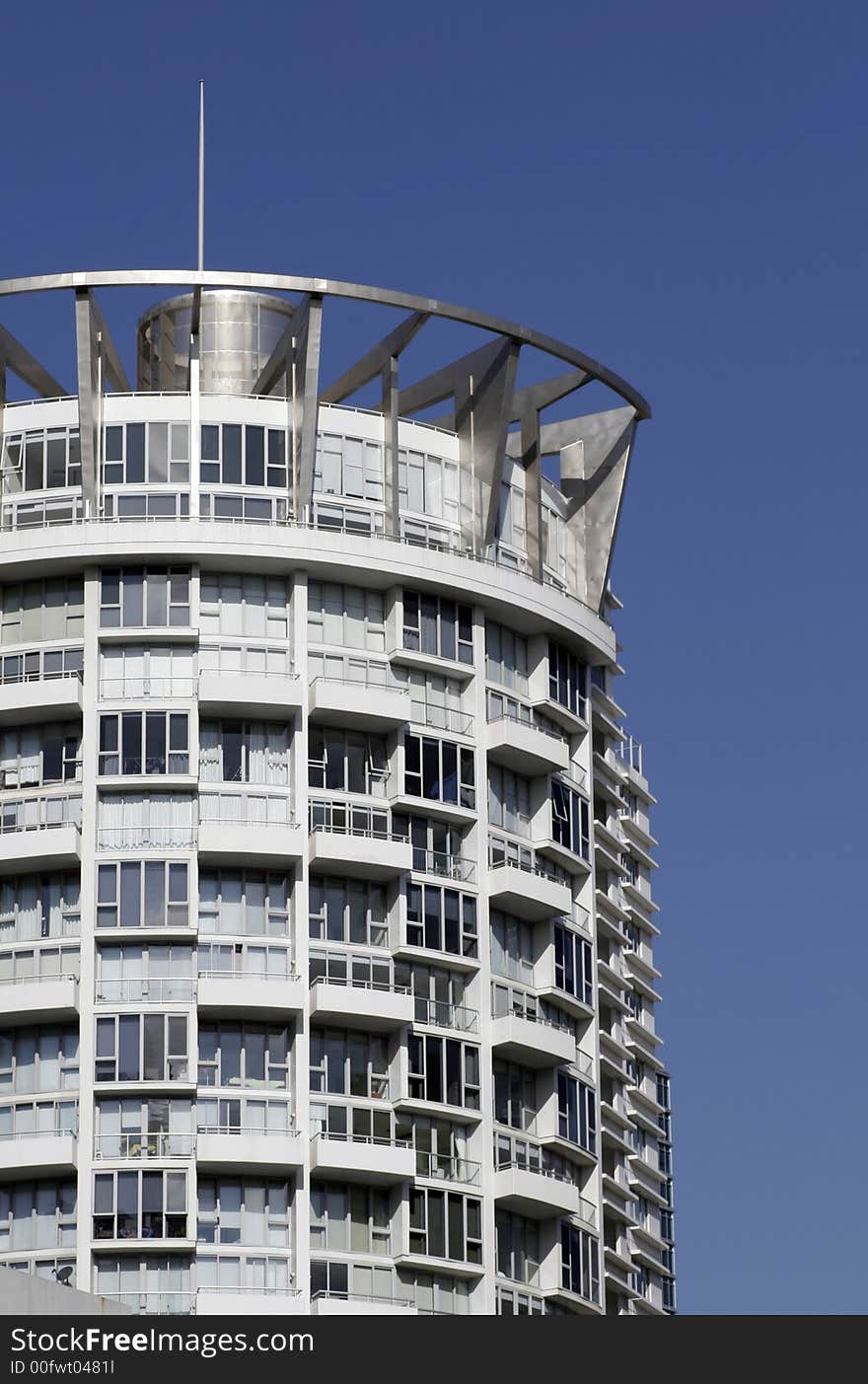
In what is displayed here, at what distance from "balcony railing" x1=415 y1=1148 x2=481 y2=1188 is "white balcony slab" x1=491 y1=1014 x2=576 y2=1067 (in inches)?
160

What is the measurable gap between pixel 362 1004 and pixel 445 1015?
372cm

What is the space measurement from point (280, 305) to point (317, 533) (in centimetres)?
1116

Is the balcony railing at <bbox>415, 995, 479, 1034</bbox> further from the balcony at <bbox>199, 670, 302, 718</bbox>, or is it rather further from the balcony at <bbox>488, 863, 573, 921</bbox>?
the balcony at <bbox>199, 670, 302, 718</bbox>

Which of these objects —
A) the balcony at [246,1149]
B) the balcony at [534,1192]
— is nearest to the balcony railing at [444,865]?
the balcony at [534,1192]

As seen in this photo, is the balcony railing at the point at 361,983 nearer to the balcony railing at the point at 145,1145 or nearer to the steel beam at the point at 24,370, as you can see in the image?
the balcony railing at the point at 145,1145

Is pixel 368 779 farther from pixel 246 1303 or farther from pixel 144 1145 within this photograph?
pixel 246 1303

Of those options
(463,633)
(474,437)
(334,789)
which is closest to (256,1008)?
(334,789)

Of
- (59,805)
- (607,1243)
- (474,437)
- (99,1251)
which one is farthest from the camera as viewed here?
(607,1243)

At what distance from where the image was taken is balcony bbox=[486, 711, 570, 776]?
91562 millimetres

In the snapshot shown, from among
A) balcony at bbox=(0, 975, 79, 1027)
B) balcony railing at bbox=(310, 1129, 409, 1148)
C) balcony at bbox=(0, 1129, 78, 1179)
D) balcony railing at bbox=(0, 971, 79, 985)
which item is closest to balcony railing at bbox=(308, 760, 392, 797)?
balcony railing at bbox=(0, 971, 79, 985)

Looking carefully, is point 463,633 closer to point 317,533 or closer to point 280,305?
point 317,533

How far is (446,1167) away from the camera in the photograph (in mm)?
86875

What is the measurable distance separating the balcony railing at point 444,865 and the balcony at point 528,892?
2.51 ft

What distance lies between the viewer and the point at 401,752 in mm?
89750
